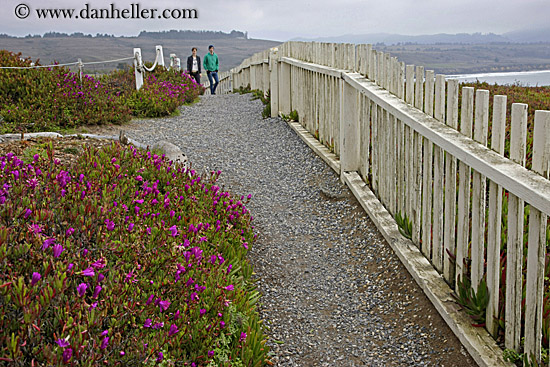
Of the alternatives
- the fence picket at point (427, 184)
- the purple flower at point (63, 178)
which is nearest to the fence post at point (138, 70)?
the purple flower at point (63, 178)

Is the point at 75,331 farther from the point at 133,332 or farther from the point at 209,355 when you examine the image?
the point at 209,355

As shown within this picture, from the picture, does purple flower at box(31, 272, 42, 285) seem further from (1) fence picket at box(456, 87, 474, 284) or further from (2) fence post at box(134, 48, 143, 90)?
(2) fence post at box(134, 48, 143, 90)

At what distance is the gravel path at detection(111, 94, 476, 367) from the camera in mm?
3760

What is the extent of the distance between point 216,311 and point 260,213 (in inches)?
116

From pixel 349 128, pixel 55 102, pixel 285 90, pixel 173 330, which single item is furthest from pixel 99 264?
pixel 285 90

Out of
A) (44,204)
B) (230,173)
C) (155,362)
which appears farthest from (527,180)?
(230,173)

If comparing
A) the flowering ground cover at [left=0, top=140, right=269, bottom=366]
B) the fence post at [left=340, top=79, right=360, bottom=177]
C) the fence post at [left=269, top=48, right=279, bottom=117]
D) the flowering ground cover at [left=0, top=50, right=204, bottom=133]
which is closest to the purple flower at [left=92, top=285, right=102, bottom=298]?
the flowering ground cover at [left=0, top=140, right=269, bottom=366]

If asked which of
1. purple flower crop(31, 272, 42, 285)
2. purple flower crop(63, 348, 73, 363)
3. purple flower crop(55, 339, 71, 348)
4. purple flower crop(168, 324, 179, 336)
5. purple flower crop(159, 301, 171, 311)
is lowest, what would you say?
purple flower crop(168, 324, 179, 336)

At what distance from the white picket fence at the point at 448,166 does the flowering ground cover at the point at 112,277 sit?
139cm

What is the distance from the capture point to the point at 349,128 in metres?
6.61

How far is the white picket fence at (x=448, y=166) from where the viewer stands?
117 inches

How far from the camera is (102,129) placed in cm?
1024

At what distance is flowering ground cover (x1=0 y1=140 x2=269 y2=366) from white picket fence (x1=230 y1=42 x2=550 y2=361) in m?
1.39

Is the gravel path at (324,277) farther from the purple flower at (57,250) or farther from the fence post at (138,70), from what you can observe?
the fence post at (138,70)
